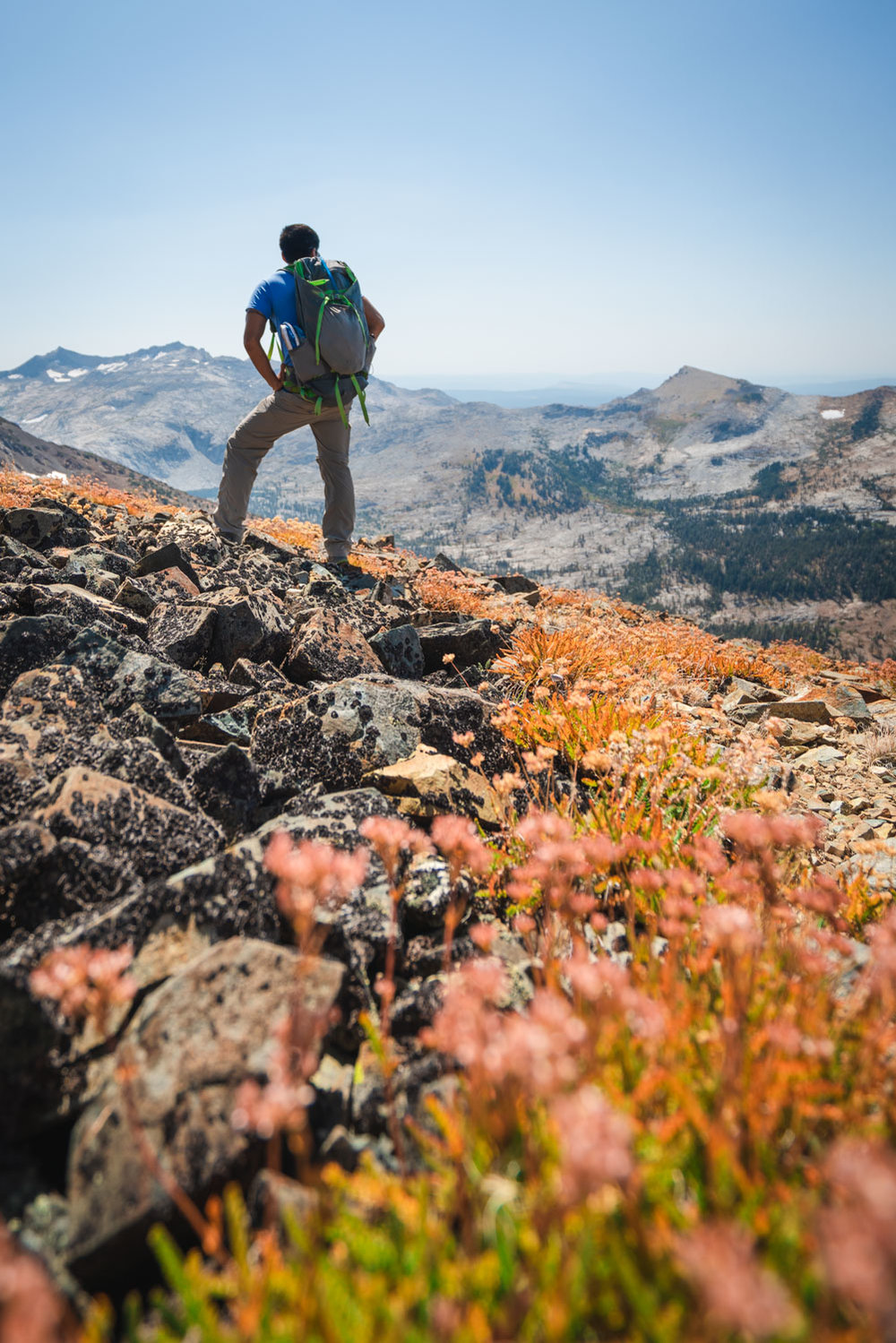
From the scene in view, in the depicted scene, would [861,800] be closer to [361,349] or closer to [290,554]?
[361,349]

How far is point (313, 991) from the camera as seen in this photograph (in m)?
2.03

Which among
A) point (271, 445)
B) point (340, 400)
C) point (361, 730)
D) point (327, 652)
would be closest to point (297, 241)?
point (340, 400)

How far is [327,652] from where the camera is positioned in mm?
5055

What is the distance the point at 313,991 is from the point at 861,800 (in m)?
5.10

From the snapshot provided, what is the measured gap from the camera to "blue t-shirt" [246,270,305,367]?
6918 millimetres

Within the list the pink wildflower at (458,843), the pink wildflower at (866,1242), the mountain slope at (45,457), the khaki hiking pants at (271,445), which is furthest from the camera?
the mountain slope at (45,457)

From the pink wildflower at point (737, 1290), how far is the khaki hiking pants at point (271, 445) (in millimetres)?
7343

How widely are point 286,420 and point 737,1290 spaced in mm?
8234

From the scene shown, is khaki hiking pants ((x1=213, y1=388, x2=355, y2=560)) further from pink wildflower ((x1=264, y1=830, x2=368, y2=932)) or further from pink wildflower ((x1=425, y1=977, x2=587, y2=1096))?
pink wildflower ((x1=425, y1=977, x2=587, y2=1096))

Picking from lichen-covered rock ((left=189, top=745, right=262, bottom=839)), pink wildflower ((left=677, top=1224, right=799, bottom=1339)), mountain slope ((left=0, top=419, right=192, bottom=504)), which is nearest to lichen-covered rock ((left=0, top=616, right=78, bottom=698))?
lichen-covered rock ((left=189, top=745, right=262, bottom=839))

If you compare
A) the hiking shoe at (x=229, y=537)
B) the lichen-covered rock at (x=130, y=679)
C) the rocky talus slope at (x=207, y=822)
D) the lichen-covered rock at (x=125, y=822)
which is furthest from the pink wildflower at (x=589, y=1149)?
the hiking shoe at (x=229, y=537)

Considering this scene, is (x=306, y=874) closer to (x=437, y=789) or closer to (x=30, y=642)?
(x=437, y=789)

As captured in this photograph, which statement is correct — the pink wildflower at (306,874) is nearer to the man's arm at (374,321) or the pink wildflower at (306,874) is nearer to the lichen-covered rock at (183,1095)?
the lichen-covered rock at (183,1095)

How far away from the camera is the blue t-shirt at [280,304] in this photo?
6.92 meters
